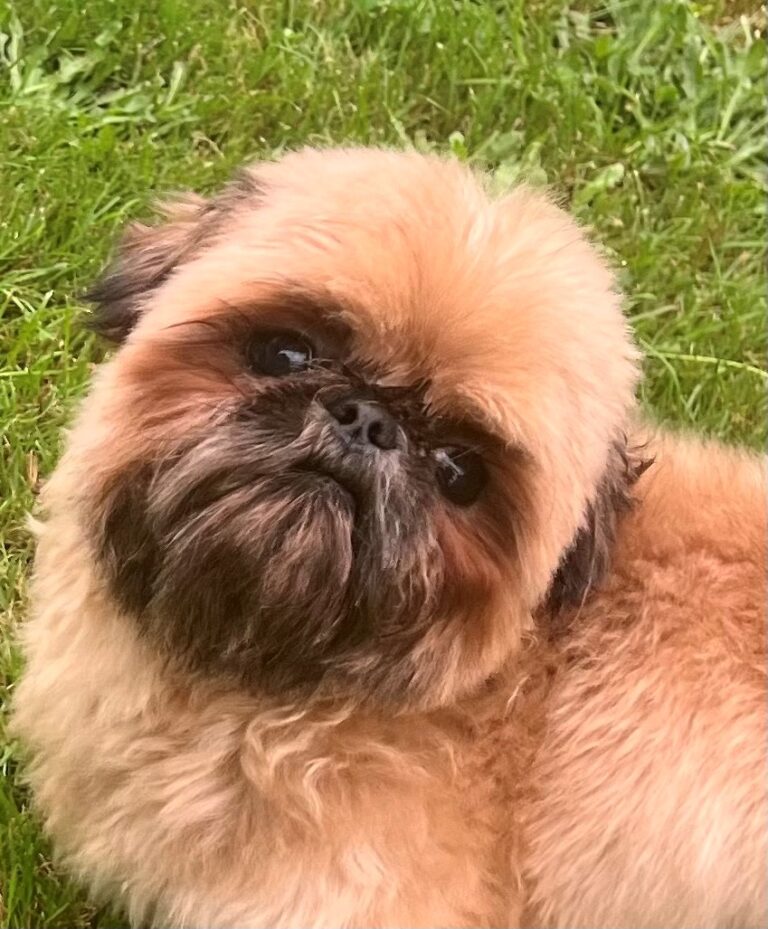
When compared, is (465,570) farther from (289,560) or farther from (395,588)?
(289,560)

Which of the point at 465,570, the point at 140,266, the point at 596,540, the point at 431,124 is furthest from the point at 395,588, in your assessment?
the point at 431,124

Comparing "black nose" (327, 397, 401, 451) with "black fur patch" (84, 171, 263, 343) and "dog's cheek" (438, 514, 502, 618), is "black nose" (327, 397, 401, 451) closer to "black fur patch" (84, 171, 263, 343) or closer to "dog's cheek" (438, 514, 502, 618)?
"dog's cheek" (438, 514, 502, 618)

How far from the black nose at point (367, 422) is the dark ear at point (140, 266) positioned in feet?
1.09

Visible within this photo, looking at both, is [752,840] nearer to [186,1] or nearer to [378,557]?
[378,557]

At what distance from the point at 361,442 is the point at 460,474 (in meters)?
0.13

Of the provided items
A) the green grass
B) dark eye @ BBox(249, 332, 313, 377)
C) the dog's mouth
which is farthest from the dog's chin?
the green grass

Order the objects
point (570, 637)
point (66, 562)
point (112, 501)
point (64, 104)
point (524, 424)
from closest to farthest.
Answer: point (524, 424)
point (112, 501)
point (570, 637)
point (66, 562)
point (64, 104)

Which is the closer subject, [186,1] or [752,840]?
[752,840]

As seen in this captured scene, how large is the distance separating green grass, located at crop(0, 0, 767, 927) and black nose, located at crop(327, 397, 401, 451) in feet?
3.59

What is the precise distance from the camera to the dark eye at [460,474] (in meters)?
1.37

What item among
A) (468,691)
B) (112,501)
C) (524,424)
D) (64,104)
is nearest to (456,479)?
(524,424)

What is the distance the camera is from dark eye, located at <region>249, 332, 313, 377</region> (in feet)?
4.49

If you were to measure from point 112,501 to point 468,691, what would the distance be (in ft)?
1.60

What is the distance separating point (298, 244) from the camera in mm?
1346
